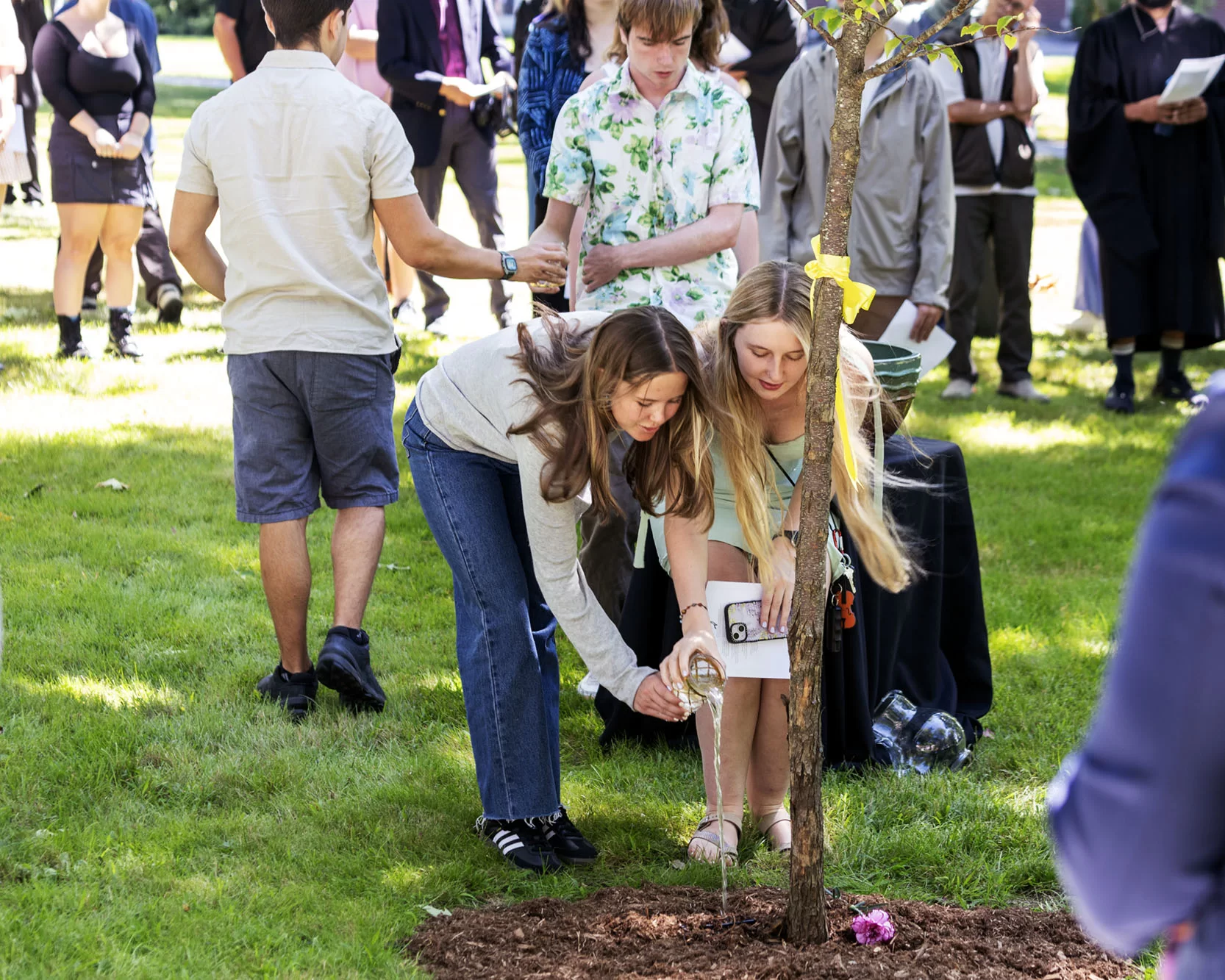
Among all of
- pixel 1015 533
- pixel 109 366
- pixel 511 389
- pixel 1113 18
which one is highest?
pixel 1113 18

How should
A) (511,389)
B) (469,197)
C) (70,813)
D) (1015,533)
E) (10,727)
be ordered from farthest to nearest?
(469,197)
(1015,533)
(10,727)
(70,813)
(511,389)

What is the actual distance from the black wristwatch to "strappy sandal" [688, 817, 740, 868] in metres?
1.55

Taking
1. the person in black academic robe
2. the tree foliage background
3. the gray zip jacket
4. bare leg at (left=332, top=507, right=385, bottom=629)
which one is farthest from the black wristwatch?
the tree foliage background

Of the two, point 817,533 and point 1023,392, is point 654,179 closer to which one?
point 817,533

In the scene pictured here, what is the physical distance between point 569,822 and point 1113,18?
6.59 m

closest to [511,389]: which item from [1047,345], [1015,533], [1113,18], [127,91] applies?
[1015,533]

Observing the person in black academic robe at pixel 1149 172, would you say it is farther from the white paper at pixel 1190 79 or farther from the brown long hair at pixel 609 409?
the brown long hair at pixel 609 409

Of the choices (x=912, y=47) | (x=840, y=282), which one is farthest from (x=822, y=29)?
(x=840, y=282)

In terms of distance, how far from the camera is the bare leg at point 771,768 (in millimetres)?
3467

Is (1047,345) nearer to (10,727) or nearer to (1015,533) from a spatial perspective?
(1015,533)

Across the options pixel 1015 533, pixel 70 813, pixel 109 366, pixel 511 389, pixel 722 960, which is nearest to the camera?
pixel 722 960

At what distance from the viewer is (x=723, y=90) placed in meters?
4.19

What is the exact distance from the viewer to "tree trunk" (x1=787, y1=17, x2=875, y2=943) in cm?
251

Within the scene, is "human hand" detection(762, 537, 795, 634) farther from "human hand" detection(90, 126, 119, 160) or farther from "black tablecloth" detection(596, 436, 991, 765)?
"human hand" detection(90, 126, 119, 160)
